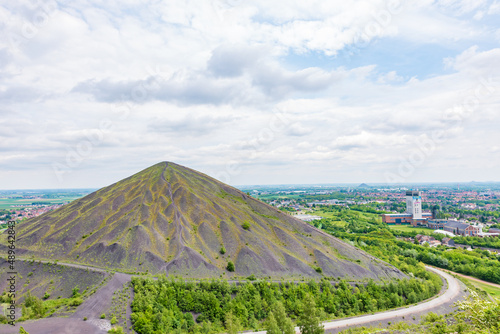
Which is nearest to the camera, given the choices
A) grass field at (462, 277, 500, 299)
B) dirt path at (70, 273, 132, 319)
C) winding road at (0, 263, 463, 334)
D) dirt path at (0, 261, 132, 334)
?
dirt path at (0, 261, 132, 334)

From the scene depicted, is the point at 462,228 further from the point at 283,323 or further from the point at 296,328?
the point at 283,323

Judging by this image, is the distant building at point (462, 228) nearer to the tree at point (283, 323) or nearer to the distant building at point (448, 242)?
the distant building at point (448, 242)

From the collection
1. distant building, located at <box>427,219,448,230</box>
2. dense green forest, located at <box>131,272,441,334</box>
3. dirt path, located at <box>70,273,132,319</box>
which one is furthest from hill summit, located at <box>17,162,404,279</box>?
distant building, located at <box>427,219,448,230</box>

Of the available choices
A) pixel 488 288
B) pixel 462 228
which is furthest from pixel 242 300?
pixel 462 228

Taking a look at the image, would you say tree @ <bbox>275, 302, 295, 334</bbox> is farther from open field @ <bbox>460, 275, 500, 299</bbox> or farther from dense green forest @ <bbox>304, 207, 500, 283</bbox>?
open field @ <bbox>460, 275, 500, 299</bbox>

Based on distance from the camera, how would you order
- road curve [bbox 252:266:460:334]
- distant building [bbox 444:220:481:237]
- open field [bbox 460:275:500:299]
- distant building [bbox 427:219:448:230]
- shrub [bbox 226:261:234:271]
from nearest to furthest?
road curve [bbox 252:266:460:334]
shrub [bbox 226:261:234:271]
open field [bbox 460:275:500:299]
distant building [bbox 444:220:481:237]
distant building [bbox 427:219:448:230]

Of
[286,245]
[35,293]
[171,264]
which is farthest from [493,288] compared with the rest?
[35,293]
